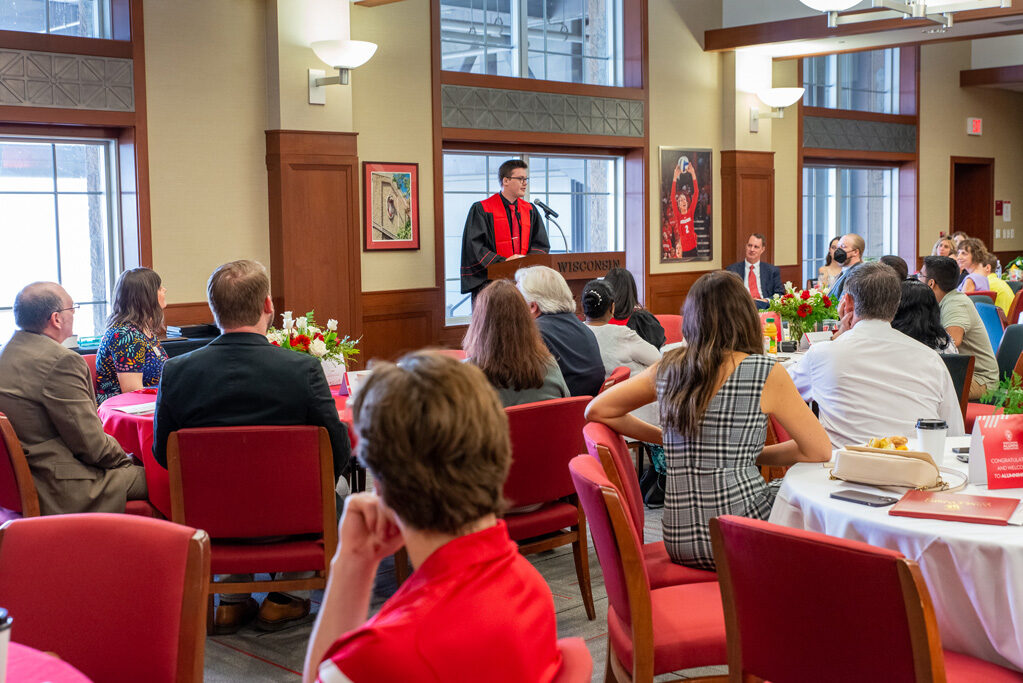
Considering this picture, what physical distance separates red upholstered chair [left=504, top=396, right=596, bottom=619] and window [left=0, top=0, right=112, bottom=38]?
14.7 ft

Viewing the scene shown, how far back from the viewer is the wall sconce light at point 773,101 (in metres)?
10.4

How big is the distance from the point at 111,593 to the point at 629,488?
4.51ft

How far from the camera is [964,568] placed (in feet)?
7.58

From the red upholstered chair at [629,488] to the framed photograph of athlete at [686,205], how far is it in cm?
738

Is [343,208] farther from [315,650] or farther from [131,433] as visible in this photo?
[315,650]

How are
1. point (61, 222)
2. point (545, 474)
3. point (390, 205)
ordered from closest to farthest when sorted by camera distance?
point (545, 474)
point (61, 222)
point (390, 205)

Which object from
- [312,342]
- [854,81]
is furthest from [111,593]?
[854,81]

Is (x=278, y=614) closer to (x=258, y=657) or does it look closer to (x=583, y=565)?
(x=258, y=657)

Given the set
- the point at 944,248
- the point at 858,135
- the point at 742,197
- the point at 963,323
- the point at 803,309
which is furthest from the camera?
the point at 858,135

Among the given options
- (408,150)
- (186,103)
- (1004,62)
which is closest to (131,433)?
(186,103)

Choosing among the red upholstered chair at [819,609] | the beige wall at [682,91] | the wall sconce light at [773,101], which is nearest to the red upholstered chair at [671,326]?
the beige wall at [682,91]

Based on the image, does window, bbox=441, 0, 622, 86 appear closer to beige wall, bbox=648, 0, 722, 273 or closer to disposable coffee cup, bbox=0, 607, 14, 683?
beige wall, bbox=648, 0, 722, 273

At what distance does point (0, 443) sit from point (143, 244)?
11.1 ft

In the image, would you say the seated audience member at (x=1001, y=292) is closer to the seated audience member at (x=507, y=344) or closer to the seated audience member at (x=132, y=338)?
the seated audience member at (x=507, y=344)
